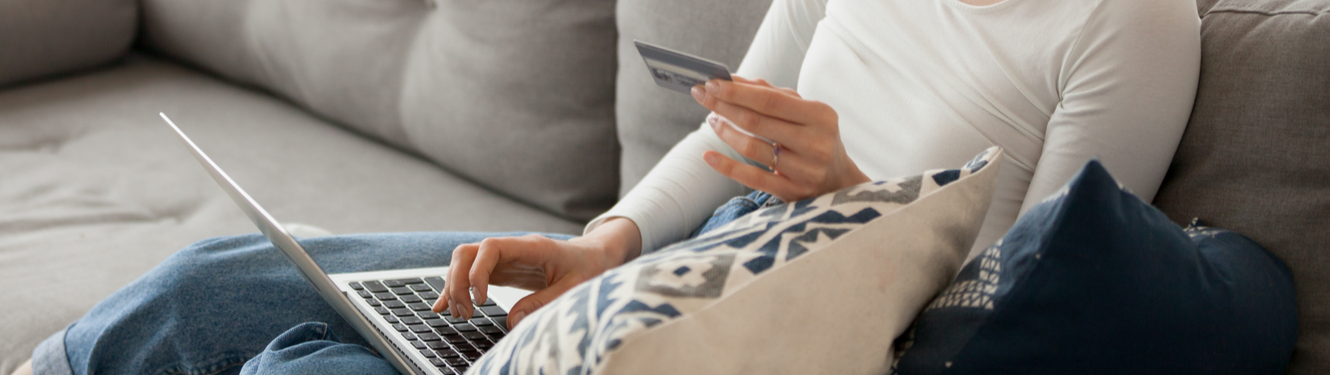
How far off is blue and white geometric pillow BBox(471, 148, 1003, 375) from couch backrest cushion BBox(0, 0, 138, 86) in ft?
5.64

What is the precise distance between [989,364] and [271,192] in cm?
128

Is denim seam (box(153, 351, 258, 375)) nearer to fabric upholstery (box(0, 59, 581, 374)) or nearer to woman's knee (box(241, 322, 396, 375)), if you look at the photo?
woman's knee (box(241, 322, 396, 375))

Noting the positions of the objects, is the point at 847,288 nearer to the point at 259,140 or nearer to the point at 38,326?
the point at 38,326

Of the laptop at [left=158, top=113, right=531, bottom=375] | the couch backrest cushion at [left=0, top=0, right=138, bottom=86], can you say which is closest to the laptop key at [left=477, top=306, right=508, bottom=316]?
the laptop at [left=158, top=113, right=531, bottom=375]

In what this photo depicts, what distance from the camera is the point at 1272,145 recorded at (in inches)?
26.7

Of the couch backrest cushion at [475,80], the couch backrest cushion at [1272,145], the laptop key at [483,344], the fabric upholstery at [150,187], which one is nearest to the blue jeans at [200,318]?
the laptop key at [483,344]

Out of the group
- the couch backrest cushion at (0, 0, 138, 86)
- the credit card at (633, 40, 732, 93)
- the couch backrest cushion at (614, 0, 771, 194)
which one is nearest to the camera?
the credit card at (633, 40, 732, 93)

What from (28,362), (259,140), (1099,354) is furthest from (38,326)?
(1099,354)

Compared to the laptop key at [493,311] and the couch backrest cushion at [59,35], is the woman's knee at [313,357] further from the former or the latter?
the couch backrest cushion at [59,35]

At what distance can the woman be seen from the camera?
69 cm

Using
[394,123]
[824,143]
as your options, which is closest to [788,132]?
[824,143]

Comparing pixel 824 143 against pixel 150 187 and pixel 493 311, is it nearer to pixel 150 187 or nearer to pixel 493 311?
pixel 493 311

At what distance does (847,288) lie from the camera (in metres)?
0.50

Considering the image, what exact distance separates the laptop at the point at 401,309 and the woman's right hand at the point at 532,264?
23 mm
